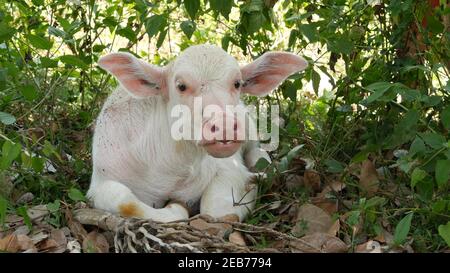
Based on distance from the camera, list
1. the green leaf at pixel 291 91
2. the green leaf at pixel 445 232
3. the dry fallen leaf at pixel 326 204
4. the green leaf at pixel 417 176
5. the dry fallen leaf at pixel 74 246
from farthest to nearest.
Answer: the green leaf at pixel 291 91 < the dry fallen leaf at pixel 326 204 < the dry fallen leaf at pixel 74 246 < the green leaf at pixel 417 176 < the green leaf at pixel 445 232

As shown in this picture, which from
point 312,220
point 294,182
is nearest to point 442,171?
point 312,220

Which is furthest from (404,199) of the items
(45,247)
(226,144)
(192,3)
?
(45,247)

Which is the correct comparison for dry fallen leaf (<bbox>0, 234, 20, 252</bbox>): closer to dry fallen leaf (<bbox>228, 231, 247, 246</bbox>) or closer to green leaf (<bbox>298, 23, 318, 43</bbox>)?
dry fallen leaf (<bbox>228, 231, 247, 246</bbox>)

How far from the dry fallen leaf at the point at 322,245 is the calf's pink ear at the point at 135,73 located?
1.31 meters

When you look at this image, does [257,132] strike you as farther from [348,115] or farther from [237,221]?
[237,221]

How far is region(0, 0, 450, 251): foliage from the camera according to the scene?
179 inches

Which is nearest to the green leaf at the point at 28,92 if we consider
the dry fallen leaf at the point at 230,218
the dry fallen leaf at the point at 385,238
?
the dry fallen leaf at the point at 230,218

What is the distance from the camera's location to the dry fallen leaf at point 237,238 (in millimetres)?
4504

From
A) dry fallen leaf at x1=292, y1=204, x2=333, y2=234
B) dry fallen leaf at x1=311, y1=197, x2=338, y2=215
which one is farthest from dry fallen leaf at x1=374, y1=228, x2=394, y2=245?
dry fallen leaf at x1=311, y1=197, x2=338, y2=215

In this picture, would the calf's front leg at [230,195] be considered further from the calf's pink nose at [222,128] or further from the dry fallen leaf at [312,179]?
the calf's pink nose at [222,128]

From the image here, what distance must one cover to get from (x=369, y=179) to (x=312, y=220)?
1.63ft

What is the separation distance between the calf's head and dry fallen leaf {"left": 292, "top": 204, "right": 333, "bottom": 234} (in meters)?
0.55

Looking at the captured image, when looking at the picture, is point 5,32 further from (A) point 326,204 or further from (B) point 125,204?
(A) point 326,204

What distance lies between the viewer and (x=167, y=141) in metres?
5.19
